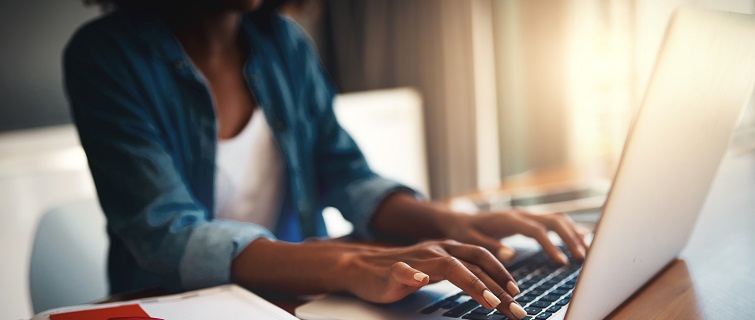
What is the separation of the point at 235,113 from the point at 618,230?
746 millimetres

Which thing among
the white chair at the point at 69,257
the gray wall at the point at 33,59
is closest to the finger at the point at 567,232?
the white chair at the point at 69,257

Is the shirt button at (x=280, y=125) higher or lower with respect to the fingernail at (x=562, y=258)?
higher

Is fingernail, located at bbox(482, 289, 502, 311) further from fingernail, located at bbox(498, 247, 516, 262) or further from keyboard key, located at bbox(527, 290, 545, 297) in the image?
fingernail, located at bbox(498, 247, 516, 262)

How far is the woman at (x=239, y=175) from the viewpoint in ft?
2.36

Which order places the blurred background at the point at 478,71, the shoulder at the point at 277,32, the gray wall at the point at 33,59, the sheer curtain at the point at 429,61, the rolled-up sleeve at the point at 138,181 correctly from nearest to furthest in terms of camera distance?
the rolled-up sleeve at the point at 138,181, the shoulder at the point at 277,32, the gray wall at the point at 33,59, the blurred background at the point at 478,71, the sheer curtain at the point at 429,61

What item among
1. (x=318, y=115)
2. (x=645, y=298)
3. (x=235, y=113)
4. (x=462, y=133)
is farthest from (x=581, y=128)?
(x=645, y=298)

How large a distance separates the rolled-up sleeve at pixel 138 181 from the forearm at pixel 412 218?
10.4 inches

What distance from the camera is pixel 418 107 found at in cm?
309

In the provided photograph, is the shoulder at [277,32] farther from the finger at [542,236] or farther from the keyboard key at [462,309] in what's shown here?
the keyboard key at [462,309]

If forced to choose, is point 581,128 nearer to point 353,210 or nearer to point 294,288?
point 353,210

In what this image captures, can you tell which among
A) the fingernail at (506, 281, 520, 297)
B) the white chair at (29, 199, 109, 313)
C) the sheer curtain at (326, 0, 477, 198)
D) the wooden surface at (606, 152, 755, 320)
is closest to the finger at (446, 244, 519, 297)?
the fingernail at (506, 281, 520, 297)

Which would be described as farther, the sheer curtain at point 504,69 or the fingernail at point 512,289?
the sheer curtain at point 504,69

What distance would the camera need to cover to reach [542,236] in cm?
82

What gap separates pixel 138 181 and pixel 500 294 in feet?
1.51
